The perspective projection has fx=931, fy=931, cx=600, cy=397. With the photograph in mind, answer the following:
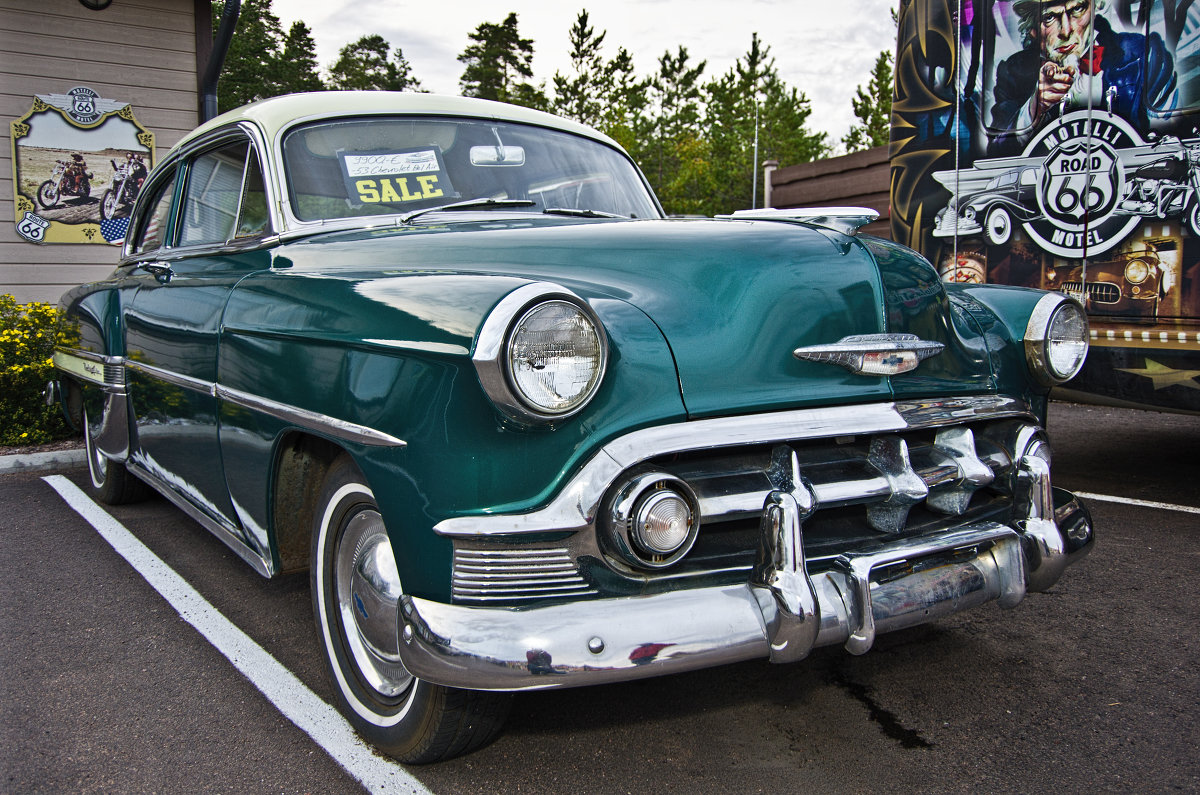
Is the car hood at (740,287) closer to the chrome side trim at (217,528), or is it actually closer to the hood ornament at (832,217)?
the hood ornament at (832,217)

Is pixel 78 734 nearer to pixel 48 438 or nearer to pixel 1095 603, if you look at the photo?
pixel 1095 603

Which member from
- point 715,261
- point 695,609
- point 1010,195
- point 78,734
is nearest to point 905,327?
point 715,261

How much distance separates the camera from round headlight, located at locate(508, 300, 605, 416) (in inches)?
69.6

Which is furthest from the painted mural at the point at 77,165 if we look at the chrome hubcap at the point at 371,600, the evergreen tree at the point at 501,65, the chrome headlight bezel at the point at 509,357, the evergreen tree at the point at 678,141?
the evergreen tree at the point at 501,65

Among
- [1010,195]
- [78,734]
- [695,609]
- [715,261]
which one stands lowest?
[78,734]

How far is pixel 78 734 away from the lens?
Result: 235 cm

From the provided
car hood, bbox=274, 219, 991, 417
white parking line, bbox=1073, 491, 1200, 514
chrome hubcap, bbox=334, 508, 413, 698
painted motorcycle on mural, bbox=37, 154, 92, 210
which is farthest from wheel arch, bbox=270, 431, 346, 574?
painted motorcycle on mural, bbox=37, 154, 92, 210

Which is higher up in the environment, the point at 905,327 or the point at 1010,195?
the point at 1010,195

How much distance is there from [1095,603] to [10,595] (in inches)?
150

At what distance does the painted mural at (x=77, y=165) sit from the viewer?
8.18m

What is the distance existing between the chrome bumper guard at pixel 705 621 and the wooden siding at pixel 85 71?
8.10 metres

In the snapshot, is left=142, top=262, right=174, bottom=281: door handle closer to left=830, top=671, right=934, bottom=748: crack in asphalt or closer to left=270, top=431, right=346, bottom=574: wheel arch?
left=270, top=431, right=346, bottom=574: wheel arch

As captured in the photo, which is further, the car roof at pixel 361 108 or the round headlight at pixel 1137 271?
the round headlight at pixel 1137 271

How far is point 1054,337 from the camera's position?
2568 mm
